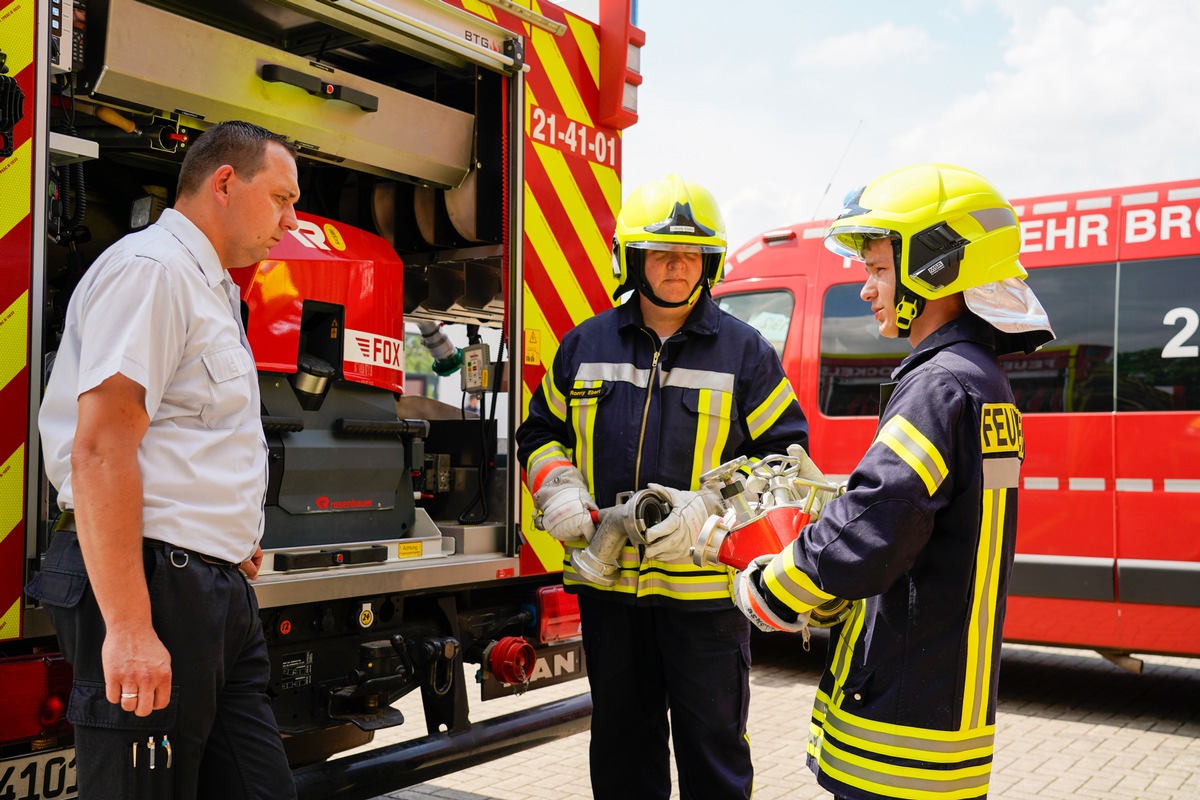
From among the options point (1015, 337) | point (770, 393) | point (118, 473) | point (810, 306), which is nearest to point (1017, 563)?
point (810, 306)

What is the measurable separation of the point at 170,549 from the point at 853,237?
60.8 inches

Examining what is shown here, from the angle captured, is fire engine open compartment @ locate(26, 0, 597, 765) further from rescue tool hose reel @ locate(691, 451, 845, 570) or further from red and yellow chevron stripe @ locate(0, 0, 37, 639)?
rescue tool hose reel @ locate(691, 451, 845, 570)

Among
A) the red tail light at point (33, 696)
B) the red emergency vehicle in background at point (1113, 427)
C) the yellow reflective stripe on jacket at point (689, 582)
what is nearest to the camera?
the red tail light at point (33, 696)

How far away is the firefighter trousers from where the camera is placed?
3.16 metres

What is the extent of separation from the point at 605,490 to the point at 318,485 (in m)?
0.83

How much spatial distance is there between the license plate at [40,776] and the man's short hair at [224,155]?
1306 millimetres

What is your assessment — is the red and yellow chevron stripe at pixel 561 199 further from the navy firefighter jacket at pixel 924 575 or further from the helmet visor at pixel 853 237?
the navy firefighter jacket at pixel 924 575

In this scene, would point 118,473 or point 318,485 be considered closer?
point 118,473

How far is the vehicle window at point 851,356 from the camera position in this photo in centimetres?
661

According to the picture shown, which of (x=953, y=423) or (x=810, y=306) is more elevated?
(x=810, y=306)

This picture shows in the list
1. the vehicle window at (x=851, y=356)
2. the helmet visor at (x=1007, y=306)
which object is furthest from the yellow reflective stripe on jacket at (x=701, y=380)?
the vehicle window at (x=851, y=356)

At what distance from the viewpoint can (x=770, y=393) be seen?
3.34 m

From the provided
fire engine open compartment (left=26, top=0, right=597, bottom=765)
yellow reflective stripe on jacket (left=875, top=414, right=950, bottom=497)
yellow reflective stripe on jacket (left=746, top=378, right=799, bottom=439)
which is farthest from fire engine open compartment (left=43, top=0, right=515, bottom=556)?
yellow reflective stripe on jacket (left=875, top=414, right=950, bottom=497)

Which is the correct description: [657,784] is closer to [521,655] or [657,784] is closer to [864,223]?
[521,655]
